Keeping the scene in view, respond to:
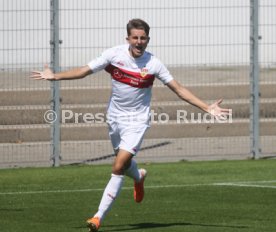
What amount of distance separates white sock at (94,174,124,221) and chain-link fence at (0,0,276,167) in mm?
7246

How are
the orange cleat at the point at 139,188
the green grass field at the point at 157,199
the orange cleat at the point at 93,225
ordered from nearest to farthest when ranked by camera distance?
the orange cleat at the point at 93,225, the green grass field at the point at 157,199, the orange cleat at the point at 139,188

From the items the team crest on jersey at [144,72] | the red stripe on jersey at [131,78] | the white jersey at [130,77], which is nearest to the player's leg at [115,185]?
the white jersey at [130,77]

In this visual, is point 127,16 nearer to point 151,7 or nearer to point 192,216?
point 151,7

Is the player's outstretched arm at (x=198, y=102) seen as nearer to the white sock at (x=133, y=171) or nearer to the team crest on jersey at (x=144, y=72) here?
the team crest on jersey at (x=144, y=72)

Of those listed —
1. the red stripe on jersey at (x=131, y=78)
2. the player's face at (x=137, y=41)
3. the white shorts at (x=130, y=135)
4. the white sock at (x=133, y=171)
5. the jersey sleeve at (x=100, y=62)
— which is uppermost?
the player's face at (x=137, y=41)

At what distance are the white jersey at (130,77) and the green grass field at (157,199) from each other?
1160 millimetres

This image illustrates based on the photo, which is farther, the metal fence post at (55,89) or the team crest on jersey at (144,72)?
the metal fence post at (55,89)

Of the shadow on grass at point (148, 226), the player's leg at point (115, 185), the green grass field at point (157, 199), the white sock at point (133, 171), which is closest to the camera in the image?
the player's leg at point (115, 185)

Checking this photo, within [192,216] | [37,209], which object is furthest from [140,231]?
[37,209]

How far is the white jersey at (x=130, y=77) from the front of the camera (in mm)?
11320

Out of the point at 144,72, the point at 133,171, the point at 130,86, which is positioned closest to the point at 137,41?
the point at 144,72

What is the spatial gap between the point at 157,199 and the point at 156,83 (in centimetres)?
635

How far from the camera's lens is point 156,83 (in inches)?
774

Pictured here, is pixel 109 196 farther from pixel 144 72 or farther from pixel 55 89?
pixel 55 89
